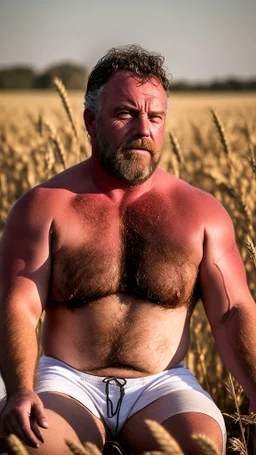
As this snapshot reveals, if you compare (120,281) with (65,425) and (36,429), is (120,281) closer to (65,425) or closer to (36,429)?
(65,425)

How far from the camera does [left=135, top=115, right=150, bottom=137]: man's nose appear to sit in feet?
7.88

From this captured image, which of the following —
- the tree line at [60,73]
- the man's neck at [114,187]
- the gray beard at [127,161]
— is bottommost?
the tree line at [60,73]

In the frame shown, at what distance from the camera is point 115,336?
245cm

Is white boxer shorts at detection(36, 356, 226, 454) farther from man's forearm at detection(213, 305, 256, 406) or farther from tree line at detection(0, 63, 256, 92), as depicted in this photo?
tree line at detection(0, 63, 256, 92)

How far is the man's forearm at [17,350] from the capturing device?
85.6 inches

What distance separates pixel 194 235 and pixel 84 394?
58cm

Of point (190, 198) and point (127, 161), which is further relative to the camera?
point (190, 198)

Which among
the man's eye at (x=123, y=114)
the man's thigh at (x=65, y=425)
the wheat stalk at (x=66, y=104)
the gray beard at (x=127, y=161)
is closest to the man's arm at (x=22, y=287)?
the man's thigh at (x=65, y=425)

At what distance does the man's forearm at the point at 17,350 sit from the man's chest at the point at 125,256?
0.18 meters

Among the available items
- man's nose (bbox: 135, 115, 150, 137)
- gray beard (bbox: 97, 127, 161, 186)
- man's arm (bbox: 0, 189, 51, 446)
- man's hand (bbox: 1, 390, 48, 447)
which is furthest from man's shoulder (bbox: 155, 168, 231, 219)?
man's hand (bbox: 1, 390, 48, 447)

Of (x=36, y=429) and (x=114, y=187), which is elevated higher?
(x=114, y=187)

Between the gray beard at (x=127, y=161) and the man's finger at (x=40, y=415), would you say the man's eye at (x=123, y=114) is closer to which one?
the gray beard at (x=127, y=161)

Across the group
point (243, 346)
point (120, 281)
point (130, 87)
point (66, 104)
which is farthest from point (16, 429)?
point (66, 104)

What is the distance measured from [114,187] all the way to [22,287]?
43 centimetres
